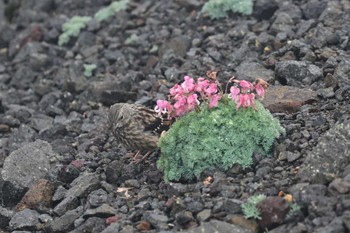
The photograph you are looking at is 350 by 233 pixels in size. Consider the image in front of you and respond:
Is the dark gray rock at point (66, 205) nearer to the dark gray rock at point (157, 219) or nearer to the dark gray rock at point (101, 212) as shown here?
the dark gray rock at point (101, 212)

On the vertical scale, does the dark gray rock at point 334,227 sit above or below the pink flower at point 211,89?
below

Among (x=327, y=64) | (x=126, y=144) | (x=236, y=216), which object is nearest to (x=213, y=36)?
(x=327, y=64)

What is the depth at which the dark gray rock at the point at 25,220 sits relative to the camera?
6961mm

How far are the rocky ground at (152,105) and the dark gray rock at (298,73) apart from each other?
14mm

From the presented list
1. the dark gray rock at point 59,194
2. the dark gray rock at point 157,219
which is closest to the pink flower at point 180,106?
the dark gray rock at point 157,219

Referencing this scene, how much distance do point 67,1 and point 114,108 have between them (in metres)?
5.53

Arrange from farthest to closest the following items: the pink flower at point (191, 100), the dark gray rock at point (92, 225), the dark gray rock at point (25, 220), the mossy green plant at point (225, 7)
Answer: the mossy green plant at point (225, 7) → the dark gray rock at point (25, 220) → the pink flower at point (191, 100) → the dark gray rock at point (92, 225)

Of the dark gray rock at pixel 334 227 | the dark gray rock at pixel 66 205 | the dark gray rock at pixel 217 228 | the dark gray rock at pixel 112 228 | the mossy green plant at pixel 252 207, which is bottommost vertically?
the dark gray rock at pixel 66 205

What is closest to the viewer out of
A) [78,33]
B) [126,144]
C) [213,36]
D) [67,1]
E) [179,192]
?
[179,192]

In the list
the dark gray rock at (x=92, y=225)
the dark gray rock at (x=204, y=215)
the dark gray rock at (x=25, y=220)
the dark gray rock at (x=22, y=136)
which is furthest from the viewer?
the dark gray rock at (x=22, y=136)

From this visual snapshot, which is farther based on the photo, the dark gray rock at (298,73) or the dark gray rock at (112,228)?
the dark gray rock at (298,73)

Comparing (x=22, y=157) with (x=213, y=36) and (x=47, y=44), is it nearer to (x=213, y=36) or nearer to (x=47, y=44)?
(x=213, y=36)

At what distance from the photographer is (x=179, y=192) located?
6547 millimetres

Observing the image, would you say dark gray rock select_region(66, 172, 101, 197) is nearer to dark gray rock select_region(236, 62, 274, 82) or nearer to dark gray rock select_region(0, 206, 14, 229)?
dark gray rock select_region(0, 206, 14, 229)
